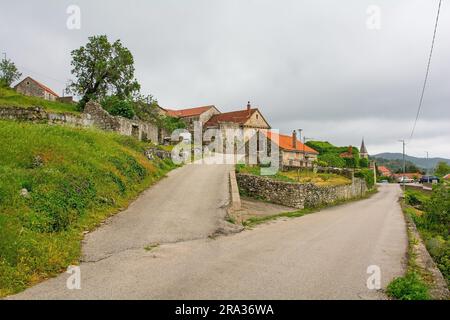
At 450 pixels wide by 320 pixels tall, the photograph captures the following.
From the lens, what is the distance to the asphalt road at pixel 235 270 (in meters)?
5.82

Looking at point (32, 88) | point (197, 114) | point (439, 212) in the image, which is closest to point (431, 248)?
point (439, 212)

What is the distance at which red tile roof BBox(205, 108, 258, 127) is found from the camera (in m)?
65.2

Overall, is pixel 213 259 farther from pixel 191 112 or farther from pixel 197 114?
pixel 191 112

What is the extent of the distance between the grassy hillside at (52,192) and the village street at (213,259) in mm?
511

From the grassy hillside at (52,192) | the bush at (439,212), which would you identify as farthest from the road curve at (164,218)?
the bush at (439,212)

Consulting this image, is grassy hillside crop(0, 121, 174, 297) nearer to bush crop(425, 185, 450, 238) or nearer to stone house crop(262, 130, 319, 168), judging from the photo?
bush crop(425, 185, 450, 238)

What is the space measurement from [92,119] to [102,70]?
1182cm

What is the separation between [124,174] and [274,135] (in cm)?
4286

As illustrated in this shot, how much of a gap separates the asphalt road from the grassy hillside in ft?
2.08

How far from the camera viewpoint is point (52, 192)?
9.43 meters

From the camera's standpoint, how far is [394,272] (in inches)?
304

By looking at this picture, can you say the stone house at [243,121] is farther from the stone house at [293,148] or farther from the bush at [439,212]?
the bush at [439,212]

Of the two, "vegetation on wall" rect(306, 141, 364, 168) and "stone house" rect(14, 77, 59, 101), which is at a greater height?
"stone house" rect(14, 77, 59, 101)

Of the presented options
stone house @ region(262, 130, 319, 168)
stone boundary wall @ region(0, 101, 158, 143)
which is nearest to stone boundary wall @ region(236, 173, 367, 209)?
stone boundary wall @ region(0, 101, 158, 143)
